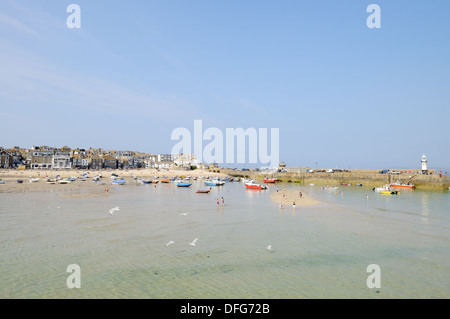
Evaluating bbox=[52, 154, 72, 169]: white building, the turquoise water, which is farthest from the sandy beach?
bbox=[52, 154, 72, 169]: white building

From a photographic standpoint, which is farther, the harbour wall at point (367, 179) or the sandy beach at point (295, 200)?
the harbour wall at point (367, 179)

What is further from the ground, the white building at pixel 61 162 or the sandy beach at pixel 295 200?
the white building at pixel 61 162

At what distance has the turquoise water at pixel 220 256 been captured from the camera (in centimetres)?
1166

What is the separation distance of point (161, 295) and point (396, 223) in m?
23.7

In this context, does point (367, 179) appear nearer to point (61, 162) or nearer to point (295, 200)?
point (295, 200)

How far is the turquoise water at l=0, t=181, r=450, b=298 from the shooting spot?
11.7 metres

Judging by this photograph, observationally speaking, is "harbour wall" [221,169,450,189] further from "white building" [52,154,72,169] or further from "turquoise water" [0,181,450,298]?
"white building" [52,154,72,169]

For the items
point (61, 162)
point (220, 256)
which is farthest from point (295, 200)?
point (61, 162)

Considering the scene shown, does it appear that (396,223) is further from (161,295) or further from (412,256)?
(161,295)

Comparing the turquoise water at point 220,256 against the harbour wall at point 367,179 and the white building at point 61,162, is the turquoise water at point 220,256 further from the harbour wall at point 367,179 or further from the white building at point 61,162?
the white building at point 61,162

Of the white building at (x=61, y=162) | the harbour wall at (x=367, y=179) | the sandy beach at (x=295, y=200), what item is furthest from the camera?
the white building at (x=61, y=162)

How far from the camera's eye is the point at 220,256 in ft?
51.4

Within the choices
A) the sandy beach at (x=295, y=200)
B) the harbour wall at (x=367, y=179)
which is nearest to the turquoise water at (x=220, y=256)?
the sandy beach at (x=295, y=200)

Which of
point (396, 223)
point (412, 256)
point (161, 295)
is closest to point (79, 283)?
point (161, 295)
